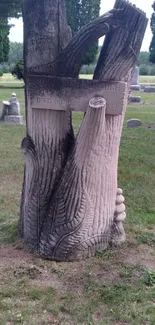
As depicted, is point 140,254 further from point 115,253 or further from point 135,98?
point 135,98

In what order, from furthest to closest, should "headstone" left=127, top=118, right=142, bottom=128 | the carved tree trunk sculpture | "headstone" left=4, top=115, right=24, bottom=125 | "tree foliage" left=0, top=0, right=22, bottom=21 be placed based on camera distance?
"headstone" left=4, top=115, right=24, bottom=125 → "headstone" left=127, top=118, right=142, bottom=128 → "tree foliage" left=0, top=0, right=22, bottom=21 → the carved tree trunk sculpture

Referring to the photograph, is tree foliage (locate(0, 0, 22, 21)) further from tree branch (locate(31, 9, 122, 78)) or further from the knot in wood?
the knot in wood

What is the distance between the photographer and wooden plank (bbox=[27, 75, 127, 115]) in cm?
362

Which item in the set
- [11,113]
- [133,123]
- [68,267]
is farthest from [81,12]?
[68,267]

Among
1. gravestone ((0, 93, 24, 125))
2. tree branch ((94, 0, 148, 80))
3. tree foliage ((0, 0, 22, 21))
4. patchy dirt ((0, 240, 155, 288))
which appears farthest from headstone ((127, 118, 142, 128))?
tree branch ((94, 0, 148, 80))

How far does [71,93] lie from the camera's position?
3.69 meters

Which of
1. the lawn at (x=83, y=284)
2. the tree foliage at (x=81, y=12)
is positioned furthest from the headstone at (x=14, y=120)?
the tree foliage at (x=81, y=12)

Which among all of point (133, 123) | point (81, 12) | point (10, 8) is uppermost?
point (81, 12)

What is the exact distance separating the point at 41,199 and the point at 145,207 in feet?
6.77

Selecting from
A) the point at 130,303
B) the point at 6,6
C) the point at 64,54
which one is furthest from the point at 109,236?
the point at 6,6

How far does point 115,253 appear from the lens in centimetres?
400

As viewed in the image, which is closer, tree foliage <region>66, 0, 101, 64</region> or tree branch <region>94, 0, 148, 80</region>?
tree branch <region>94, 0, 148, 80</region>

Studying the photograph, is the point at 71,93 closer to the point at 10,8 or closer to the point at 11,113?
the point at 10,8

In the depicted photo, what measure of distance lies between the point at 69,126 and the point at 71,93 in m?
0.37
